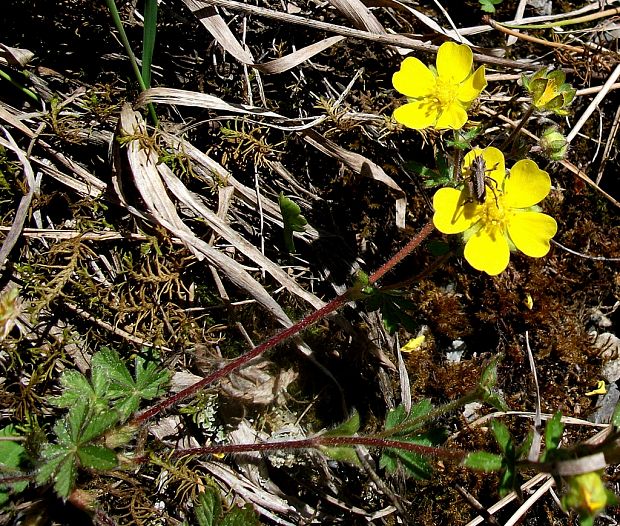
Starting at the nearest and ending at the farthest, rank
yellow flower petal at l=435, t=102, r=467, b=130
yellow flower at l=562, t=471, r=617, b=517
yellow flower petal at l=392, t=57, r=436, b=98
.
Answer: yellow flower at l=562, t=471, r=617, b=517 → yellow flower petal at l=435, t=102, r=467, b=130 → yellow flower petal at l=392, t=57, r=436, b=98

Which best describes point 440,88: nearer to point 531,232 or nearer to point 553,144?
point 553,144

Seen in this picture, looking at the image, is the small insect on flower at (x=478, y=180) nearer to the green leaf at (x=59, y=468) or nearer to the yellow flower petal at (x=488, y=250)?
the yellow flower petal at (x=488, y=250)

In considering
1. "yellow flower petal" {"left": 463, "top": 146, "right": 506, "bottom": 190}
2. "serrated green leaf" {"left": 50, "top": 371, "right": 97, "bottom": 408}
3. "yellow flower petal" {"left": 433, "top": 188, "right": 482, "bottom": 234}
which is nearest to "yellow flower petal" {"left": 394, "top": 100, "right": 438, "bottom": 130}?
"yellow flower petal" {"left": 463, "top": 146, "right": 506, "bottom": 190}

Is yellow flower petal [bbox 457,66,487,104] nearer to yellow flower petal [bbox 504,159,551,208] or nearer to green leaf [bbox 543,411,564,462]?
yellow flower petal [bbox 504,159,551,208]

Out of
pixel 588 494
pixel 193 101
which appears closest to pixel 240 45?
A: pixel 193 101

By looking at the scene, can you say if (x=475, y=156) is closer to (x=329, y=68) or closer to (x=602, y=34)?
(x=329, y=68)

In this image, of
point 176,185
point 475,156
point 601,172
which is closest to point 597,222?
point 601,172
